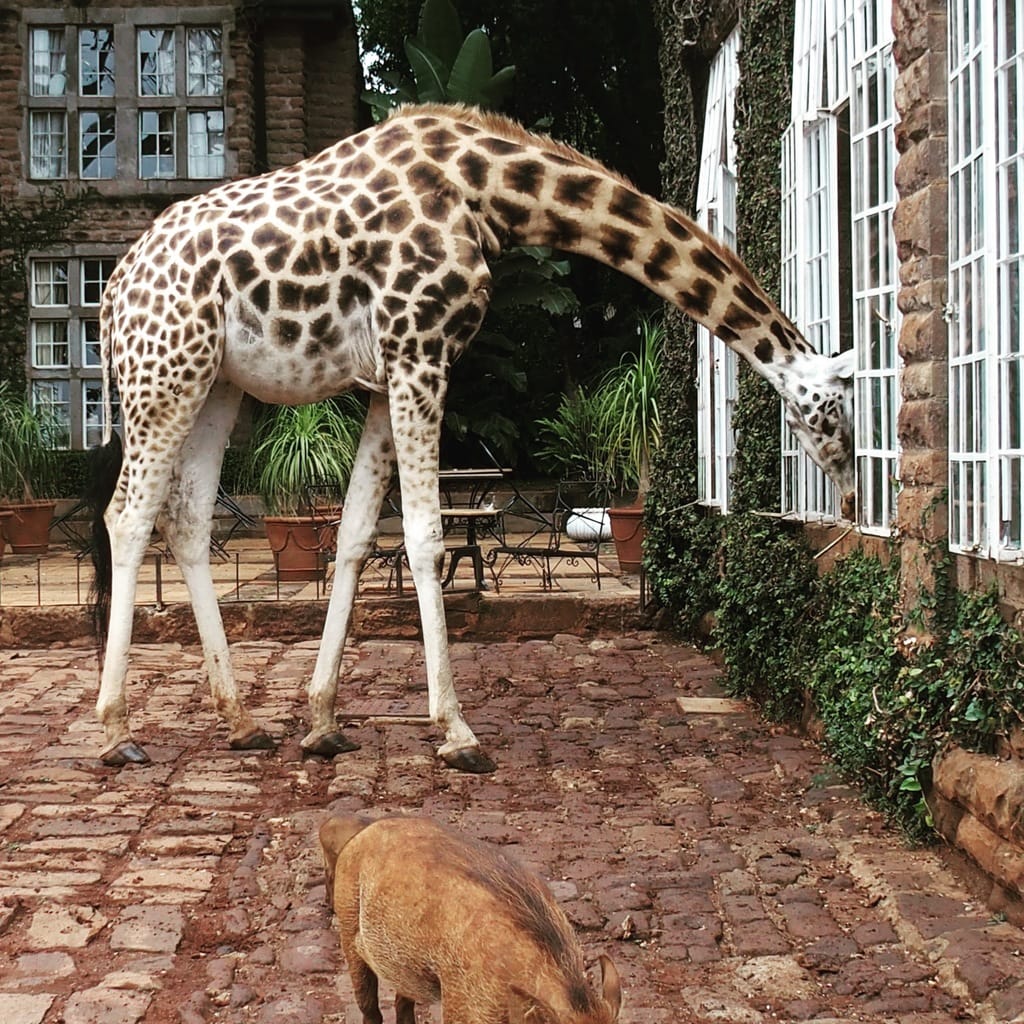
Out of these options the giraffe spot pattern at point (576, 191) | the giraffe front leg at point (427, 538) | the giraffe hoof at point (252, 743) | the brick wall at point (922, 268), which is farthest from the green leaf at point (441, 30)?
the brick wall at point (922, 268)

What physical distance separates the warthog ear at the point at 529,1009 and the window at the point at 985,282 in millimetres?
2620

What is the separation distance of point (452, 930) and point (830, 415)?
4.06 meters

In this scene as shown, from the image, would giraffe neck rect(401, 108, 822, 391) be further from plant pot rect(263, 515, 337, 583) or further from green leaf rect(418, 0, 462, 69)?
green leaf rect(418, 0, 462, 69)

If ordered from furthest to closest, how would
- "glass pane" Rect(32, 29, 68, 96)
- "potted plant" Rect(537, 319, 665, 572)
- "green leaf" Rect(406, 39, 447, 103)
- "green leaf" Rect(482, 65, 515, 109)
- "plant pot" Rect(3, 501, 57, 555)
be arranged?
"glass pane" Rect(32, 29, 68, 96) < "green leaf" Rect(406, 39, 447, 103) < "green leaf" Rect(482, 65, 515, 109) < "plant pot" Rect(3, 501, 57, 555) < "potted plant" Rect(537, 319, 665, 572)

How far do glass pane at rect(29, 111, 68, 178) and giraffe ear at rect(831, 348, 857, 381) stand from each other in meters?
13.5

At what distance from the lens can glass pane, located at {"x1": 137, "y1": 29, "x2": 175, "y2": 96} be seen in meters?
17.2

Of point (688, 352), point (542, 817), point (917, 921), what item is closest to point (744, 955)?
point (917, 921)

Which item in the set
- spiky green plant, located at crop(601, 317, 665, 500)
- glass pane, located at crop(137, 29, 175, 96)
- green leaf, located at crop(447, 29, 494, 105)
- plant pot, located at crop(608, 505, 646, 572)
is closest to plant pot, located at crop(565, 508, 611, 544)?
spiky green plant, located at crop(601, 317, 665, 500)

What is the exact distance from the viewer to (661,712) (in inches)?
286

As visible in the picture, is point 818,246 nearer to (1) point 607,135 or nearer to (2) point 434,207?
(2) point 434,207

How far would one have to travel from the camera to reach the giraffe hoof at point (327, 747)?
6348 millimetres

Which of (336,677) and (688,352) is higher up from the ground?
(688,352)

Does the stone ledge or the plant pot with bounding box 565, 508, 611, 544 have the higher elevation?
the plant pot with bounding box 565, 508, 611, 544

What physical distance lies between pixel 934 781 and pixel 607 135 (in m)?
15.6
